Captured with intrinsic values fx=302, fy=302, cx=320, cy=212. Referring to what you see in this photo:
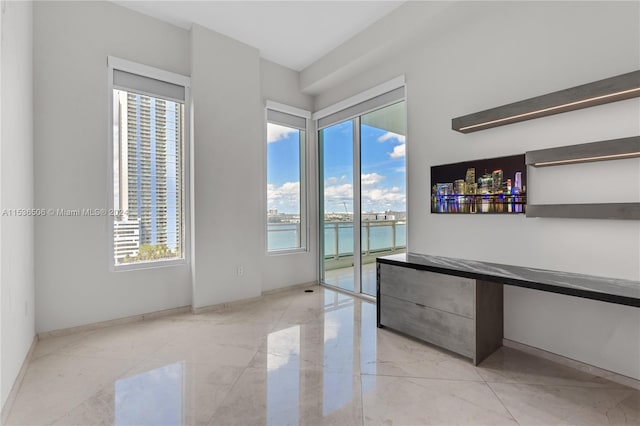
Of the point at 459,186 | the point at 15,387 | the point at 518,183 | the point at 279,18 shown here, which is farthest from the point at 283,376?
the point at 279,18

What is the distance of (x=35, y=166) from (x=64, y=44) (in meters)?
1.17

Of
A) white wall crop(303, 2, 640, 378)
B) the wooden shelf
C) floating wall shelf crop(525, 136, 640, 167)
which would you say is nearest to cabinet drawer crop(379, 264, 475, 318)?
white wall crop(303, 2, 640, 378)

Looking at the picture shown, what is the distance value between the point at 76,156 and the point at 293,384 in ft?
9.23

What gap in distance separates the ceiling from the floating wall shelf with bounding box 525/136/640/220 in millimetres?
2093

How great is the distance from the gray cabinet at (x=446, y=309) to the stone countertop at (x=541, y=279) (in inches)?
2.7

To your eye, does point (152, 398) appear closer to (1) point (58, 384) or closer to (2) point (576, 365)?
(1) point (58, 384)

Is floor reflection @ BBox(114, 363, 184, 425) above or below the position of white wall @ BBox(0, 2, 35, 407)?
below

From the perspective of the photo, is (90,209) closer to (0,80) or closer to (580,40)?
(0,80)

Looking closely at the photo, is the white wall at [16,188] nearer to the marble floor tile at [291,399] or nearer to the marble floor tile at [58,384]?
the marble floor tile at [58,384]

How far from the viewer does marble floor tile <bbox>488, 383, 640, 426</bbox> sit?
166 centimetres

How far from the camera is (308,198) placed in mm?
4605

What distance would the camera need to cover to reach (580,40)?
2.16m

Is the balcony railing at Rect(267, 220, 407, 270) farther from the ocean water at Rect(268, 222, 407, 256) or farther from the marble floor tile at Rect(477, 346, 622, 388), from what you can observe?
the marble floor tile at Rect(477, 346, 622, 388)

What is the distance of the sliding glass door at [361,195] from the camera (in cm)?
362
